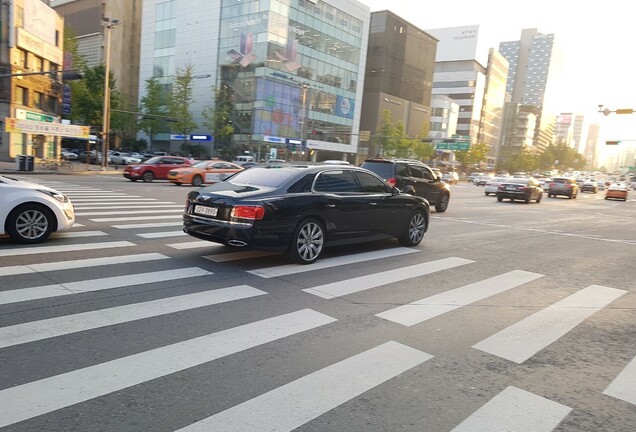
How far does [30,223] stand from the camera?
7.41 metres

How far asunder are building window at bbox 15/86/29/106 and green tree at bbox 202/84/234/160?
73.2 feet

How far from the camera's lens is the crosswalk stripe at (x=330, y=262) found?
21.2ft

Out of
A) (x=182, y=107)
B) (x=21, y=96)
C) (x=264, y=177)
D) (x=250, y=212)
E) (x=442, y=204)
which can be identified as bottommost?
(x=442, y=204)

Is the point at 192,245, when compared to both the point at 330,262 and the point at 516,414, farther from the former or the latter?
the point at 516,414

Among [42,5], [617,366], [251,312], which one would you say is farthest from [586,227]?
[42,5]

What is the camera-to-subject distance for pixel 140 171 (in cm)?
2423

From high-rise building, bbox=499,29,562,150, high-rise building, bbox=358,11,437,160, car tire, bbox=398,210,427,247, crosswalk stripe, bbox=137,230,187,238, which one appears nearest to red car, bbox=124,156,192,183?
crosswalk stripe, bbox=137,230,187,238

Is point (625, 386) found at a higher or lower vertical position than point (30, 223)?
lower

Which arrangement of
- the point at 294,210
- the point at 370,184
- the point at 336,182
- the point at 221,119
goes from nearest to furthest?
the point at 294,210
the point at 336,182
the point at 370,184
the point at 221,119

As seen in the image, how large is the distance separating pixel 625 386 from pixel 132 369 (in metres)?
3.91

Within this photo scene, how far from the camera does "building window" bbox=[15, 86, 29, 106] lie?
3524cm

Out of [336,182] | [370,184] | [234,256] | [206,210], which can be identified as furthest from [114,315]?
[370,184]

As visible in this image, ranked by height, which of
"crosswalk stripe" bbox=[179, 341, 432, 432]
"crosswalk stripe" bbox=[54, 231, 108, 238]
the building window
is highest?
the building window

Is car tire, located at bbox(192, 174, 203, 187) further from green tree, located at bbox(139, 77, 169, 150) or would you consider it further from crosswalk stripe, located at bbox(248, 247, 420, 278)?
green tree, located at bbox(139, 77, 169, 150)
